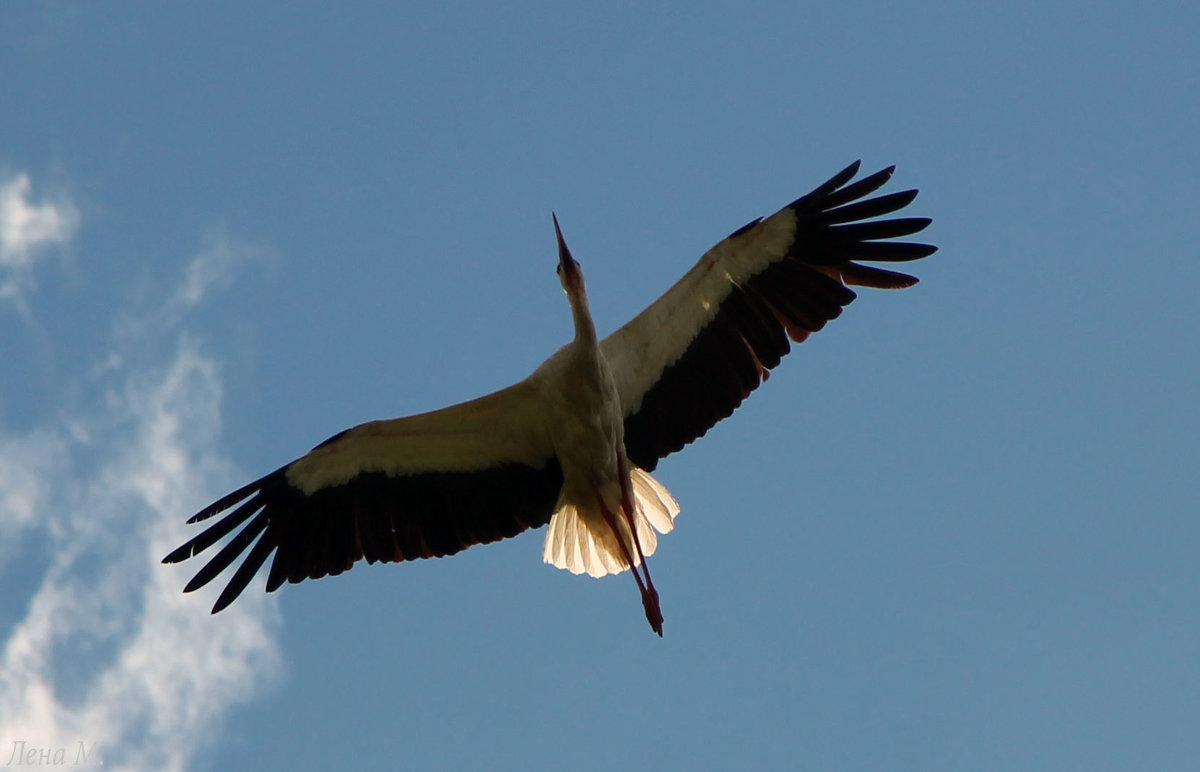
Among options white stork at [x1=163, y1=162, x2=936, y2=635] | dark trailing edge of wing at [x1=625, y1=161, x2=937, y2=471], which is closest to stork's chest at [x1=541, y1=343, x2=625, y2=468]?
white stork at [x1=163, y1=162, x2=936, y2=635]

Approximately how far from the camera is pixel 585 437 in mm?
7961

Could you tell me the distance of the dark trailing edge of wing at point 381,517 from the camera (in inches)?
328

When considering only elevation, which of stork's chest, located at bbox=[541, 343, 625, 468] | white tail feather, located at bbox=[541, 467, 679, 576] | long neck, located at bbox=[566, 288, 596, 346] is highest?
long neck, located at bbox=[566, 288, 596, 346]

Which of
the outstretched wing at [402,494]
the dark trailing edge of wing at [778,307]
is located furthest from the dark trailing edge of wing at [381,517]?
the dark trailing edge of wing at [778,307]

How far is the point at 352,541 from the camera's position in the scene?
8.36 m

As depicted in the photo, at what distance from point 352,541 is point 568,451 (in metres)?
1.31

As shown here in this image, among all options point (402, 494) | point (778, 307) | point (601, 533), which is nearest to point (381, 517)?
point (402, 494)

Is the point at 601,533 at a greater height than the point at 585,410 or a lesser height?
lesser

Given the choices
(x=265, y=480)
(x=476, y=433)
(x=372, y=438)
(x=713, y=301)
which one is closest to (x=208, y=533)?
(x=265, y=480)

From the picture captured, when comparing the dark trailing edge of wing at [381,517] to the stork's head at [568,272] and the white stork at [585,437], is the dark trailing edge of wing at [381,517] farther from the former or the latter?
the stork's head at [568,272]

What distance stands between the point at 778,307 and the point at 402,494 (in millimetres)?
2275

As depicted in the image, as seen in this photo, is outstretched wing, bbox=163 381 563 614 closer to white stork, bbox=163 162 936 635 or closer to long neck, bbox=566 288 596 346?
white stork, bbox=163 162 936 635

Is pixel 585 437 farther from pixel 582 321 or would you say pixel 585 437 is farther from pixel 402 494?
pixel 402 494

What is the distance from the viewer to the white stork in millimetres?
8016
